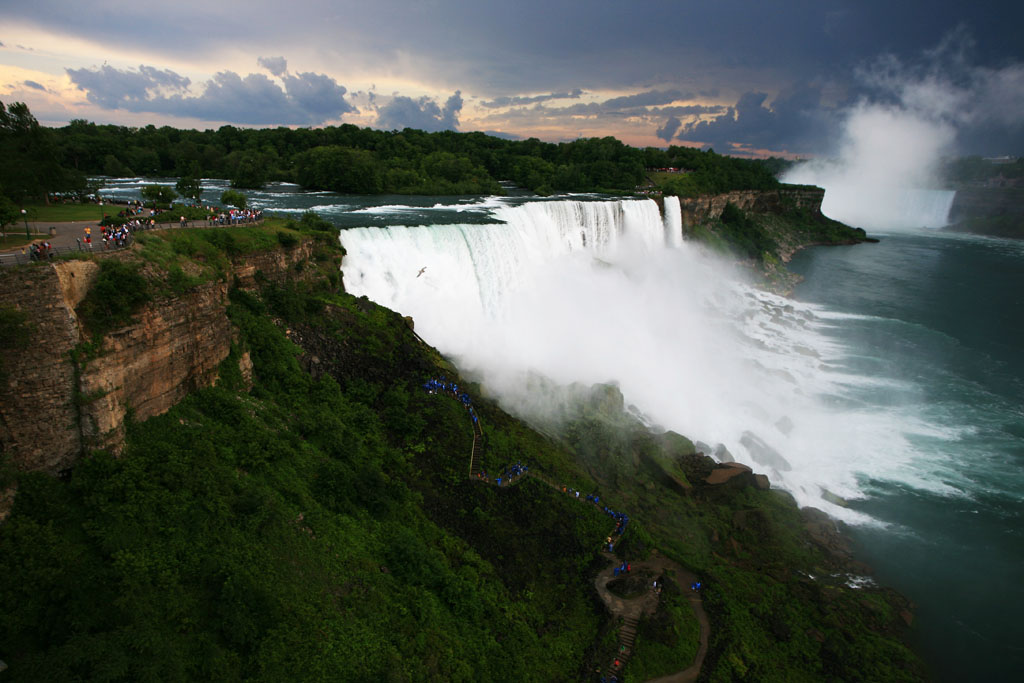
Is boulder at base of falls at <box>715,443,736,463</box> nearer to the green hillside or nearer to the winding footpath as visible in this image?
the green hillside

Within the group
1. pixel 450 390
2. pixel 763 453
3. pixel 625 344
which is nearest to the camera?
pixel 450 390

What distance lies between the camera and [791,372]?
32750mm

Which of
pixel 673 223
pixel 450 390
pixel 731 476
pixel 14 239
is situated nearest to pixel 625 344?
pixel 731 476

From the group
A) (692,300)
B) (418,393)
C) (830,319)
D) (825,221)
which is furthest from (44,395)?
(825,221)

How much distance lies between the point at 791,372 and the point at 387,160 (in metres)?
48.7

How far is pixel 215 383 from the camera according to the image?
15070 mm

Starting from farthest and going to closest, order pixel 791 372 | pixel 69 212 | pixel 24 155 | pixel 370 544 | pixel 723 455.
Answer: pixel 791 372 < pixel 723 455 < pixel 69 212 < pixel 24 155 < pixel 370 544

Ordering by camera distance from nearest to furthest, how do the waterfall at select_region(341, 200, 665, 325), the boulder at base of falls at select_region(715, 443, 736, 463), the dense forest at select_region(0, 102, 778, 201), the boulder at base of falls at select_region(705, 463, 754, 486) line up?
the boulder at base of falls at select_region(705, 463, 754, 486), the boulder at base of falls at select_region(715, 443, 736, 463), the waterfall at select_region(341, 200, 665, 325), the dense forest at select_region(0, 102, 778, 201)

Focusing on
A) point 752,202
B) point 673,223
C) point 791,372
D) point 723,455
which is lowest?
point 723,455

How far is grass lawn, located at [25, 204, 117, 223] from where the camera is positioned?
1970 cm

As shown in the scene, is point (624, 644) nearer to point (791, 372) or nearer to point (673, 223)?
point (791, 372)

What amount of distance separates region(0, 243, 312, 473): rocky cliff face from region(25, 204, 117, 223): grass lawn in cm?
1021

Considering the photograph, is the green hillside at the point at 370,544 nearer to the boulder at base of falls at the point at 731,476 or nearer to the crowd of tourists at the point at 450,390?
the crowd of tourists at the point at 450,390

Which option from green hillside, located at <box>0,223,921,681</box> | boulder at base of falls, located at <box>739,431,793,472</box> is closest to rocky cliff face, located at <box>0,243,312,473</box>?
green hillside, located at <box>0,223,921,681</box>
